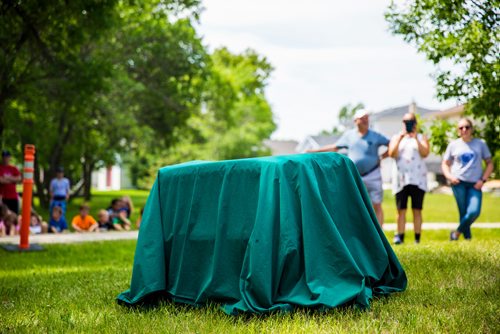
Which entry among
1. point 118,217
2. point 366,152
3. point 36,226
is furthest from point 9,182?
point 366,152

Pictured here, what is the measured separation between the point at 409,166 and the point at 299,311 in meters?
5.42

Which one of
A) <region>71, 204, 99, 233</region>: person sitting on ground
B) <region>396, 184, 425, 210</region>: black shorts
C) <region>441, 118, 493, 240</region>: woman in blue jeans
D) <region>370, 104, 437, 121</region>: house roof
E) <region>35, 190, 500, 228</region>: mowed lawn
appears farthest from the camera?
<region>370, 104, 437, 121</region>: house roof

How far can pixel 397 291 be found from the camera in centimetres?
507

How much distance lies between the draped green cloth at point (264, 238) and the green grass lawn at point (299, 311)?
0.15 m

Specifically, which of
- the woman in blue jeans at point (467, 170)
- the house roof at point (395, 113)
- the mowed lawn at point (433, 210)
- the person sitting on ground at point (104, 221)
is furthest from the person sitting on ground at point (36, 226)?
the house roof at point (395, 113)

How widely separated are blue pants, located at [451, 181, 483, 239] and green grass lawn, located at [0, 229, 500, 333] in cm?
170

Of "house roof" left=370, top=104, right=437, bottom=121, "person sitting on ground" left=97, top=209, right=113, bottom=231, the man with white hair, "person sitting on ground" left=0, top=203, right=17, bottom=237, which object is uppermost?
"house roof" left=370, top=104, right=437, bottom=121

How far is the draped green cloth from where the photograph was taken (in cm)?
443

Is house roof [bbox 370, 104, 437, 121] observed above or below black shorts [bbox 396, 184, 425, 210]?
above

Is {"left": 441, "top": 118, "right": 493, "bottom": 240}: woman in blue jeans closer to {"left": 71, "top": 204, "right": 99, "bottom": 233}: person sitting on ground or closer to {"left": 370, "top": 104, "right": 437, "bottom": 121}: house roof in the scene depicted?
{"left": 71, "top": 204, "right": 99, "bottom": 233}: person sitting on ground

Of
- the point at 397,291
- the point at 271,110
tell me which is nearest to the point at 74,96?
the point at 397,291

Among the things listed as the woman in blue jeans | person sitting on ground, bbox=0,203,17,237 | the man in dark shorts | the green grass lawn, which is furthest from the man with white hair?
person sitting on ground, bbox=0,203,17,237

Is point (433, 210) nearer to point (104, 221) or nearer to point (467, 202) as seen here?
point (104, 221)

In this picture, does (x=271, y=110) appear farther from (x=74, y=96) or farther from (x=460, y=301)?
(x=460, y=301)
